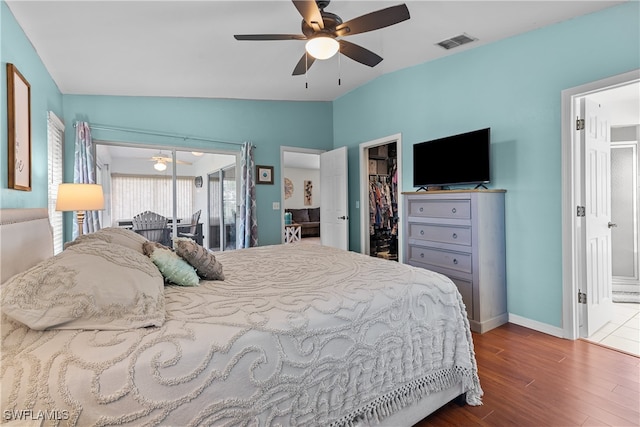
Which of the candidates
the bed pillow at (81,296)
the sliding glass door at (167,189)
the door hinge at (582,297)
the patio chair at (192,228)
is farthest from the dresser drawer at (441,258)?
the patio chair at (192,228)

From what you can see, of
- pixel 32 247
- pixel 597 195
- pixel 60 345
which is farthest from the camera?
pixel 597 195

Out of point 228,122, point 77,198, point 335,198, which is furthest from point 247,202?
point 77,198

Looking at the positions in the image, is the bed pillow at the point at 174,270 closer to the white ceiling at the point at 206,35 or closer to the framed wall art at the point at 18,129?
the framed wall art at the point at 18,129

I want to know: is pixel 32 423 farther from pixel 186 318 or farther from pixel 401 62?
pixel 401 62

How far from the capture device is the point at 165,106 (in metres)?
4.03

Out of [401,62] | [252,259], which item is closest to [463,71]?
[401,62]

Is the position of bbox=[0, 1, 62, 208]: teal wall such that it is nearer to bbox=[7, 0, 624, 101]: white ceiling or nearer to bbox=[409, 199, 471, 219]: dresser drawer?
bbox=[7, 0, 624, 101]: white ceiling

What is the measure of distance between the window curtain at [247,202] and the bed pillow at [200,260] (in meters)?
2.75

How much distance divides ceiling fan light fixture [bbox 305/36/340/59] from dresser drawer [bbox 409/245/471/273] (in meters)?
2.21

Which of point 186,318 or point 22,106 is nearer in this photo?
point 186,318

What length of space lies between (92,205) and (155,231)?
1449 millimetres

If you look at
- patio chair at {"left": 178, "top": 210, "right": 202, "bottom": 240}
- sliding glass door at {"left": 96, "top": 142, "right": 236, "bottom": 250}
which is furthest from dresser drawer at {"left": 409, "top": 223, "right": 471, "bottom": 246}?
patio chair at {"left": 178, "top": 210, "right": 202, "bottom": 240}

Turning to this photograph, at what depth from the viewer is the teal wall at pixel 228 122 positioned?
3670 millimetres

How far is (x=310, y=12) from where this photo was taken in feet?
6.51
